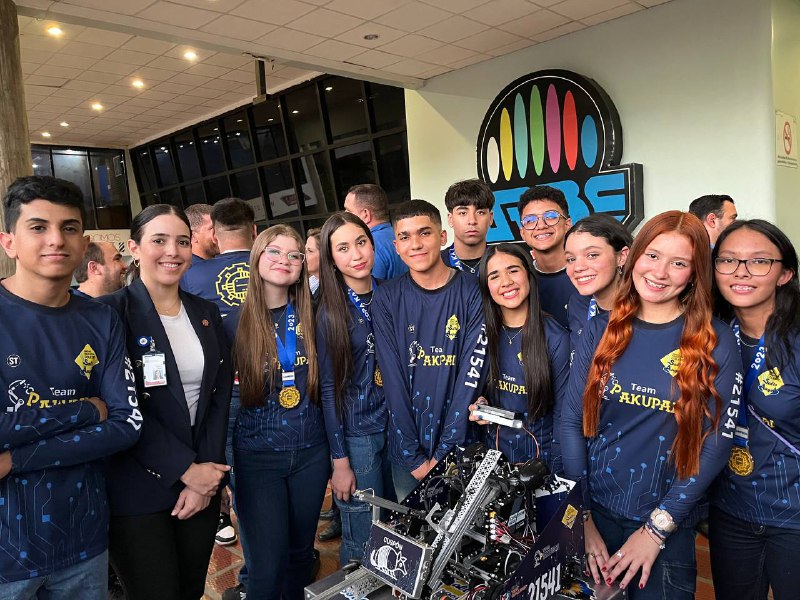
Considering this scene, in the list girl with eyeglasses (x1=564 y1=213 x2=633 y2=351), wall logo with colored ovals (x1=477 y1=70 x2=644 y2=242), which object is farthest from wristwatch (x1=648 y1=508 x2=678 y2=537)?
wall logo with colored ovals (x1=477 y1=70 x2=644 y2=242)

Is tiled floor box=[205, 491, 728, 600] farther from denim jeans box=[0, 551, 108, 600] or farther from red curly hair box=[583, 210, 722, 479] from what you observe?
red curly hair box=[583, 210, 722, 479]

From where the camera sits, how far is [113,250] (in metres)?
3.44

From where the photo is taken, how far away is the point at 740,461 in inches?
64.2

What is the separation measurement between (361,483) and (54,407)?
1.16m

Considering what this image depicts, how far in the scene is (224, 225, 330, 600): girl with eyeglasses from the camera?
207 cm

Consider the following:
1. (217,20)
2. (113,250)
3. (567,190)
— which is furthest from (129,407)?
(567,190)

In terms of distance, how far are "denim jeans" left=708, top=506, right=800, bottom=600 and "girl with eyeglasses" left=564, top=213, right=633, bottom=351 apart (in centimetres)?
71

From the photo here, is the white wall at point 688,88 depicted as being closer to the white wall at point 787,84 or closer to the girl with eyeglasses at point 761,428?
the white wall at point 787,84

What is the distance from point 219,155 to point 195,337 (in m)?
9.15

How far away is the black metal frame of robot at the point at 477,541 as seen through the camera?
4.14ft

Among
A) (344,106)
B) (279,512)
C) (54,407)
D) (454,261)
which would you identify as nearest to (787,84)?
(454,261)

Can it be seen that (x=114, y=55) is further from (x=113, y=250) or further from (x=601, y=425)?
(x=601, y=425)

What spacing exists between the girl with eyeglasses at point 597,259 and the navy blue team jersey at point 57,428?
4.94 feet

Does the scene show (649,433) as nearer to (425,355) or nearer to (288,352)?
(425,355)
